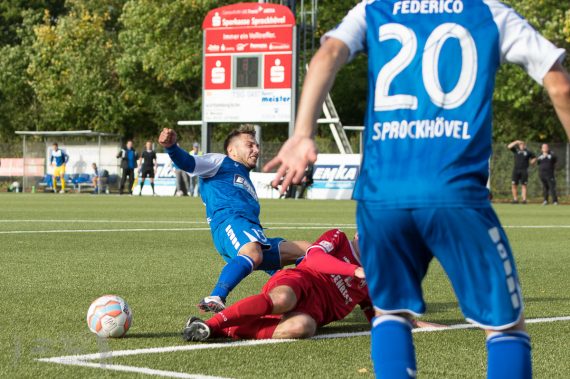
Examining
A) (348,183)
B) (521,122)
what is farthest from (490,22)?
(521,122)

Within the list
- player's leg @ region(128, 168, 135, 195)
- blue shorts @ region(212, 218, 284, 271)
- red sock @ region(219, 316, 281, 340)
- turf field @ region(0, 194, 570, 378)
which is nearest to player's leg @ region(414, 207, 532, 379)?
turf field @ region(0, 194, 570, 378)

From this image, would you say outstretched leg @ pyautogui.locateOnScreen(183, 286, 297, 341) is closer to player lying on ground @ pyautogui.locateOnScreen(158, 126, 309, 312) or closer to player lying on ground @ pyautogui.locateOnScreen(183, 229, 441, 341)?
player lying on ground @ pyautogui.locateOnScreen(183, 229, 441, 341)

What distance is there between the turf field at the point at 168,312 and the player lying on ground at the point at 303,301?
13 cm

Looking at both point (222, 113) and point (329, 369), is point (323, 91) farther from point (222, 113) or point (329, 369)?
point (222, 113)

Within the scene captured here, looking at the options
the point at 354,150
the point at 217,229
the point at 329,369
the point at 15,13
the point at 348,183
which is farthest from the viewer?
the point at 15,13

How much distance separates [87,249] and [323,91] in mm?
9986

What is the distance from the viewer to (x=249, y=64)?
35.8 m

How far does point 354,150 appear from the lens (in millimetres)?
44094

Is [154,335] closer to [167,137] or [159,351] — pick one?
[159,351]

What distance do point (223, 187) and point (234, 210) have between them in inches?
12.0

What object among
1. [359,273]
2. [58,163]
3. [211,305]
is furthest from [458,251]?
[58,163]

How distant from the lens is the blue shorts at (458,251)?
3.61 m

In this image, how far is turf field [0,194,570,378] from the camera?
5.48m

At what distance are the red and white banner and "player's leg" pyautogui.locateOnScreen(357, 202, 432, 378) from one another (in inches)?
1238
